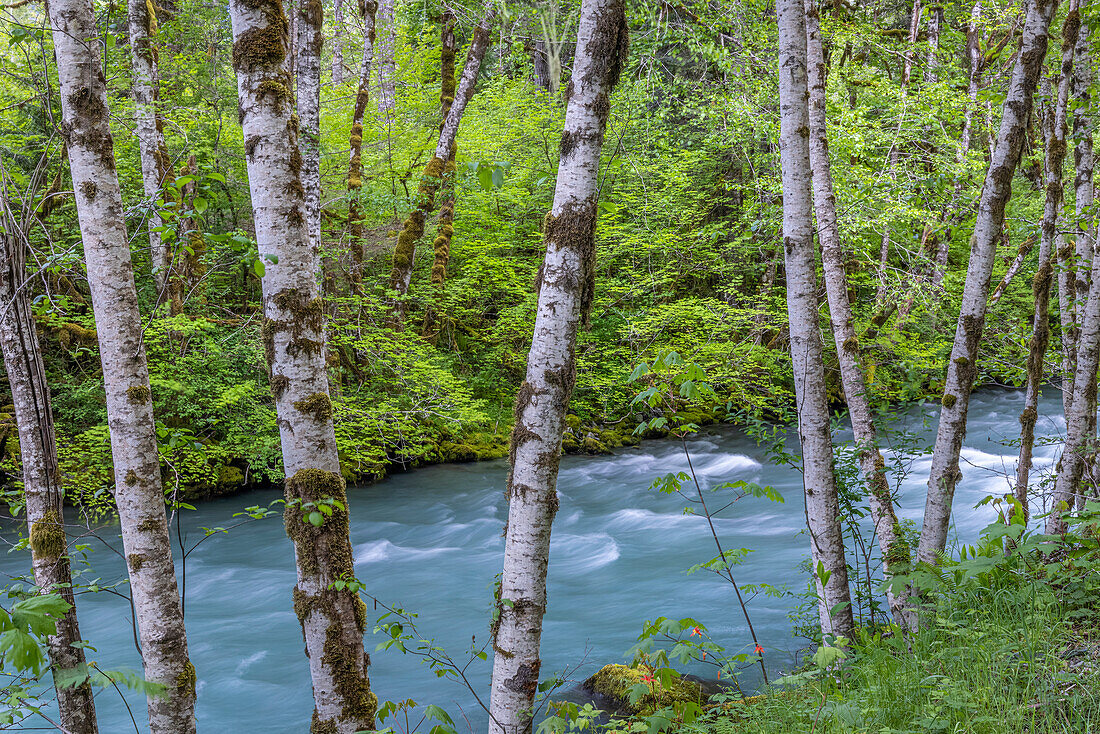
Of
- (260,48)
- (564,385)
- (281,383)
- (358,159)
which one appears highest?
(358,159)

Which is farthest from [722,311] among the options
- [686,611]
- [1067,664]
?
[1067,664]

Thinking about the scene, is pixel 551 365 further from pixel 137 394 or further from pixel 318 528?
pixel 137 394

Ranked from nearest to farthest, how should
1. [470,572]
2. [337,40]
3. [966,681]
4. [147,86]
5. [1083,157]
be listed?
1. [966,681]
2. [1083,157]
3. [470,572]
4. [147,86]
5. [337,40]

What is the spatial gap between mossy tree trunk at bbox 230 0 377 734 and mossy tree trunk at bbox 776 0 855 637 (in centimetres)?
270

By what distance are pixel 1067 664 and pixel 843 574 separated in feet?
4.32

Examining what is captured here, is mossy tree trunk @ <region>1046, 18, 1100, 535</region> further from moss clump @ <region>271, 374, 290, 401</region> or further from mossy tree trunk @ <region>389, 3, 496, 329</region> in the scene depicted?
mossy tree trunk @ <region>389, 3, 496, 329</region>

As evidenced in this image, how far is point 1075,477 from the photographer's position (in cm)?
529

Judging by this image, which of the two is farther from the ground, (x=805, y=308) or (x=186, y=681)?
(x=805, y=308)

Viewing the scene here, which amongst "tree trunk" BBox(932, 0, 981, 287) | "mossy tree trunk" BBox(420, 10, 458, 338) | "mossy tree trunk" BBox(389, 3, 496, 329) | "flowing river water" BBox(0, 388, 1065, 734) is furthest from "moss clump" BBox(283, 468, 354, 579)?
"mossy tree trunk" BBox(420, 10, 458, 338)

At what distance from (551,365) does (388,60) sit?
1476 cm

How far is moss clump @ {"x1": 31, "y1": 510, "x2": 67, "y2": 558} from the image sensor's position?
3375 millimetres

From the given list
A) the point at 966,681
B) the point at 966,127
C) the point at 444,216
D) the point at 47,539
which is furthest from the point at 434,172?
the point at 966,681

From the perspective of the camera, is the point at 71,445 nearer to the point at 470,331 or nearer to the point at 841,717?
the point at 470,331

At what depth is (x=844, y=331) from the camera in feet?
17.1
